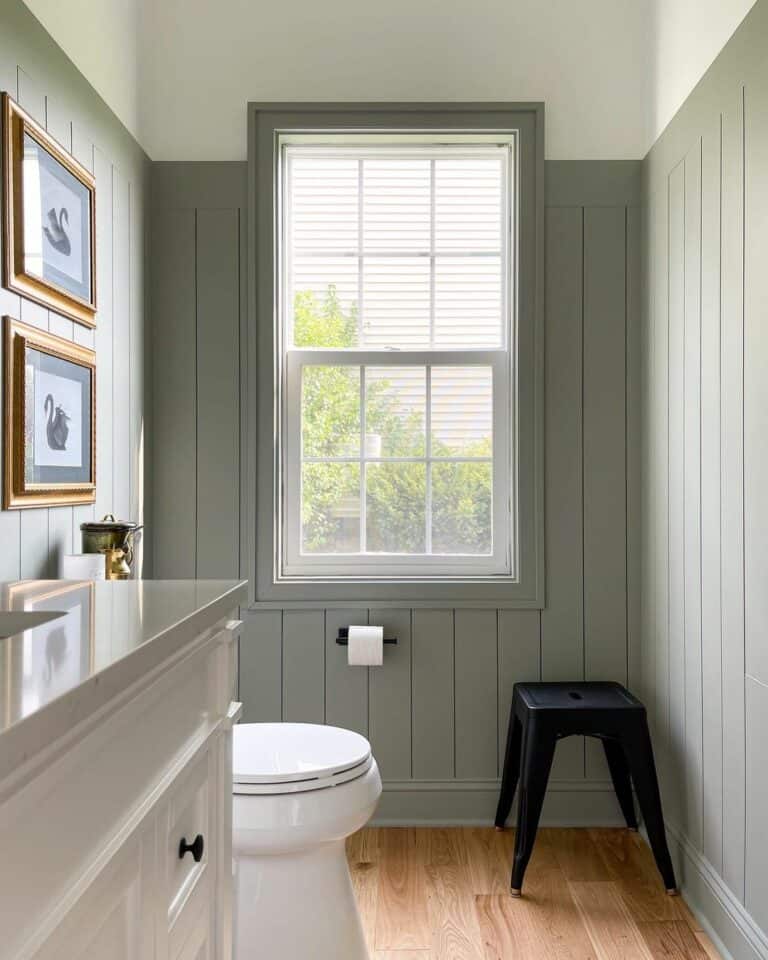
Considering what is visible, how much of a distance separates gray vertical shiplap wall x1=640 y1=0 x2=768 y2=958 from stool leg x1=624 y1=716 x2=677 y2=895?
2.0 inches

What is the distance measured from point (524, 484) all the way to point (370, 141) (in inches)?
46.4

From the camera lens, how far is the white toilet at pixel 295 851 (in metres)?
1.55

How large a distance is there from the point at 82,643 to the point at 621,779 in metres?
2.14

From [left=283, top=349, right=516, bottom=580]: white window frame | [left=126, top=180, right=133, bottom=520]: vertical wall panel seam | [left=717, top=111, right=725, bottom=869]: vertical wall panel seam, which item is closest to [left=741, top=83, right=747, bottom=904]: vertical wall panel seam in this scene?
[left=717, top=111, right=725, bottom=869]: vertical wall panel seam

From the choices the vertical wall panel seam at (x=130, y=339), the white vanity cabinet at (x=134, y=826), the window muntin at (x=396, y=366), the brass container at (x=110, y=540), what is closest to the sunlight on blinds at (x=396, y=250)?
the window muntin at (x=396, y=366)

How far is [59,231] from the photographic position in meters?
1.83

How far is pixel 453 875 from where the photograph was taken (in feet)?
7.20

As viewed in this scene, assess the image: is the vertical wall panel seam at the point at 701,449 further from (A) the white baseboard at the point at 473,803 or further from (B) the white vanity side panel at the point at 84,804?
(B) the white vanity side panel at the point at 84,804

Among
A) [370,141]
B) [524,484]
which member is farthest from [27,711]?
[370,141]

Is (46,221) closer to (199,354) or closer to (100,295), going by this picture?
(100,295)

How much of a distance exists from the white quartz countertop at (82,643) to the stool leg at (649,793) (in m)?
1.40

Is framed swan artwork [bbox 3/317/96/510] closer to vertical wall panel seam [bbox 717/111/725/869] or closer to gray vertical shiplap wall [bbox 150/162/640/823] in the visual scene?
gray vertical shiplap wall [bbox 150/162/640/823]

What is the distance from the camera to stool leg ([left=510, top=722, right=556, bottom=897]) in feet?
6.86

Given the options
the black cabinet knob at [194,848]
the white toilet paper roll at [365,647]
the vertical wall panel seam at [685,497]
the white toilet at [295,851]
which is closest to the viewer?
the black cabinet knob at [194,848]
